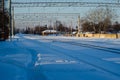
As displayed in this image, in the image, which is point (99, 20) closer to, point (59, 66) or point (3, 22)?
point (3, 22)

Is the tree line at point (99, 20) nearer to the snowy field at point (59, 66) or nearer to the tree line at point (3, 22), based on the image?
the tree line at point (3, 22)

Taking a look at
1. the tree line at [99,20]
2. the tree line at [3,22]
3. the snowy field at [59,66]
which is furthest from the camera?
the tree line at [99,20]

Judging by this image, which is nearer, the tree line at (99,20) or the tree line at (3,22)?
the tree line at (3,22)

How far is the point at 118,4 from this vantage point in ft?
198

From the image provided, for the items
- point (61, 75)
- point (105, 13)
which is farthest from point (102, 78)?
point (105, 13)

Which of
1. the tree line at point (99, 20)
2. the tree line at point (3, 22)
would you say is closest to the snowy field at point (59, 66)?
the tree line at point (3, 22)

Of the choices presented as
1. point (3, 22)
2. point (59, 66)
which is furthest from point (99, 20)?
point (59, 66)

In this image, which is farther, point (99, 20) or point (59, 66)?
point (99, 20)

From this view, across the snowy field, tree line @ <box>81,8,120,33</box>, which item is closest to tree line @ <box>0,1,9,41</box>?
the snowy field

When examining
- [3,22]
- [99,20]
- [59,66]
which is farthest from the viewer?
[99,20]

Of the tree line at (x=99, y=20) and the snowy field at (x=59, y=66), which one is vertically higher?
the tree line at (x=99, y=20)

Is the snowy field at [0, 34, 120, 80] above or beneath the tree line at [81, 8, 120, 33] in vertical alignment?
beneath

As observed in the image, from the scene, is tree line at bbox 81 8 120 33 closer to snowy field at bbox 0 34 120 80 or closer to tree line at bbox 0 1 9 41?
tree line at bbox 0 1 9 41

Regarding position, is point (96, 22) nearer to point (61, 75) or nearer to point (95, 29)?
point (95, 29)
